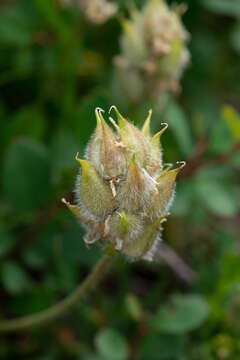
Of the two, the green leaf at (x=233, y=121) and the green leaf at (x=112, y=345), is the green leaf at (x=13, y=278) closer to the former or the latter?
the green leaf at (x=112, y=345)

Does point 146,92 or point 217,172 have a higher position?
point 146,92

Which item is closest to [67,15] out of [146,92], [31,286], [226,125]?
[146,92]

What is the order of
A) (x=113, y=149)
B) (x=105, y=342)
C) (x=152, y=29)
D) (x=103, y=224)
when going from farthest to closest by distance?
(x=152, y=29) < (x=105, y=342) < (x=103, y=224) < (x=113, y=149)

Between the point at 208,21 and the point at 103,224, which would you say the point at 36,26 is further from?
the point at 103,224

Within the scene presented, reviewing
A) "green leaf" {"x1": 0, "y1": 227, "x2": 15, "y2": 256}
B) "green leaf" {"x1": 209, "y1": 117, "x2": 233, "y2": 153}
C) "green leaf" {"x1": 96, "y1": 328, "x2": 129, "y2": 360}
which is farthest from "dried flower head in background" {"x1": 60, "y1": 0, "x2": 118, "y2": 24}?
"green leaf" {"x1": 96, "y1": 328, "x2": 129, "y2": 360}

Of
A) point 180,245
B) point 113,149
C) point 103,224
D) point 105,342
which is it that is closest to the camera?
point 113,149

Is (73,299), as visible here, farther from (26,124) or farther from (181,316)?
(26,124)

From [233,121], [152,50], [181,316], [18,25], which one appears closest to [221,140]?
[233,121]
